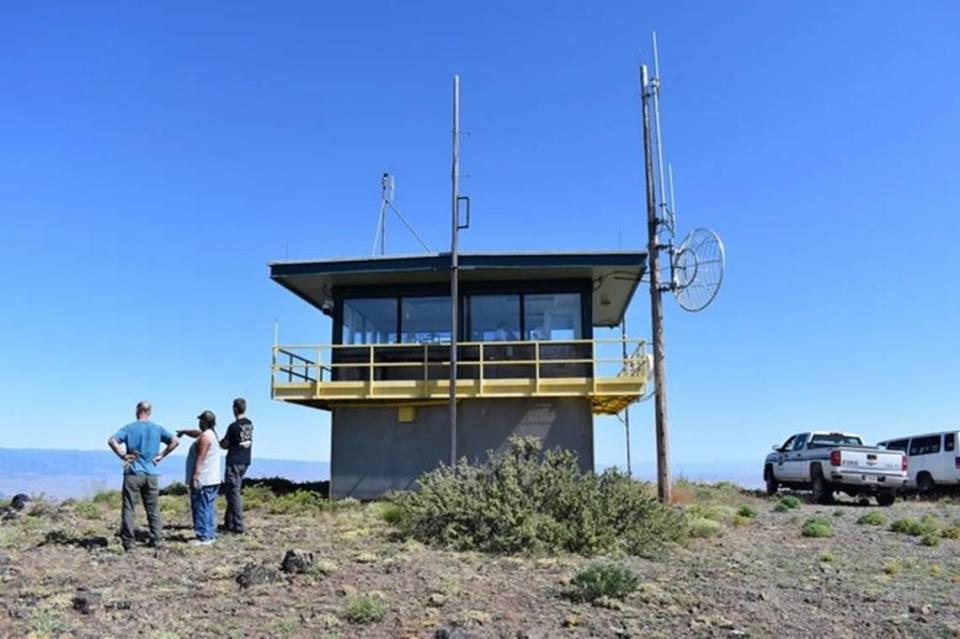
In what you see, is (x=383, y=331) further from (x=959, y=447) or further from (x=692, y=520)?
(x=959, y=447)

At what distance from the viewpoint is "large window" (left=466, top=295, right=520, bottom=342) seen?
2042 centimetres

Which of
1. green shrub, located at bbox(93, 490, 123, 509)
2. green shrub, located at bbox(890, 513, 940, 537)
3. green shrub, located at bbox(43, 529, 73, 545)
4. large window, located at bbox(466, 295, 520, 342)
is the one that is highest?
large window, located at bbox(466, 295, 520, 342)

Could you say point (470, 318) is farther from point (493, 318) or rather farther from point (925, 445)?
point (925, 445)

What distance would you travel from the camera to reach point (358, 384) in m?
19.5

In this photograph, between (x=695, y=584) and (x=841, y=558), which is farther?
(x=841, y=558)

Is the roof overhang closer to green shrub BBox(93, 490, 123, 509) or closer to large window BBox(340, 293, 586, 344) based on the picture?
large window BBox(340, 293, 586, 344)

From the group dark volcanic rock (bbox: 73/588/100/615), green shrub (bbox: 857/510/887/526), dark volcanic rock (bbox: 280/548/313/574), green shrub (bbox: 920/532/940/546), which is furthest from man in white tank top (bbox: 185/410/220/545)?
green shrub (bbox: 857/510/887/526)

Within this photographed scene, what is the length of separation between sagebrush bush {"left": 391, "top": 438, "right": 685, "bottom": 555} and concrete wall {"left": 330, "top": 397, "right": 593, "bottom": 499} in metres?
5.97

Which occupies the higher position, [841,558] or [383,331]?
[383,331]

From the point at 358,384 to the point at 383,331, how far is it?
1.97 metres

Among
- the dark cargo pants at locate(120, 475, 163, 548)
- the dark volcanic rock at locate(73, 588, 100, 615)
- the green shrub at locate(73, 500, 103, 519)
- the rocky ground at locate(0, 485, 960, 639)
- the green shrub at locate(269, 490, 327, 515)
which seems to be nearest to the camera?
the rocky ground at locate(0, 485, 960, 639)

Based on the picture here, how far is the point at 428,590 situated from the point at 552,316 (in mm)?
12442

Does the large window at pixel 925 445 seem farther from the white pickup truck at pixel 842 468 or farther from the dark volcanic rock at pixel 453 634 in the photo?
the dark volcanic rock at pixel 453 634

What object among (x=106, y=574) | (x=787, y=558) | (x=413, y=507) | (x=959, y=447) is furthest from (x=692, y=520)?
(x=959, y=447)
